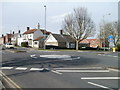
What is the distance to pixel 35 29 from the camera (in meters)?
74.9

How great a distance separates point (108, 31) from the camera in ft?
188

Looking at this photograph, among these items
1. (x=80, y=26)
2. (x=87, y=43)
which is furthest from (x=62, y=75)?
(x=87, y=43)

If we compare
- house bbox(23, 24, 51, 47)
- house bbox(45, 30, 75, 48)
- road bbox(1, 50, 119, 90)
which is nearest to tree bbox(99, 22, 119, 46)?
house bbox(45, 30, 75, 48)

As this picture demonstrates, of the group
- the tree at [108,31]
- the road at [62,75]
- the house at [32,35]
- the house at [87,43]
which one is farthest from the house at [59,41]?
the road at [62,75]

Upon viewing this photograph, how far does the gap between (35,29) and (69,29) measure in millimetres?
30058

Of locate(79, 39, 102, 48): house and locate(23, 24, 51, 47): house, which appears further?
locate(23, 24, 51, 47): house

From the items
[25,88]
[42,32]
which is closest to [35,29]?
[42,32]

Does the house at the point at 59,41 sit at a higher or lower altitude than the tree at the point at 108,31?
lower

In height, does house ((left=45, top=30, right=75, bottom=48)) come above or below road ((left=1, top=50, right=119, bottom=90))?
above

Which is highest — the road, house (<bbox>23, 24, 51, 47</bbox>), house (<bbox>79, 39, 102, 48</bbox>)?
house (<bbox>23, 24, 51, 47</bbox>)

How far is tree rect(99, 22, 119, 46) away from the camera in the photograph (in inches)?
2175

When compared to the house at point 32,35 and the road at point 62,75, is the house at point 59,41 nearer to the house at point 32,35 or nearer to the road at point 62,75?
the house at point 32,35

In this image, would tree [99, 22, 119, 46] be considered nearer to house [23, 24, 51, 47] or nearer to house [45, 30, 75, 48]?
house [45, 30, 75, 48]

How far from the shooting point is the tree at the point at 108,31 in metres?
55.2
